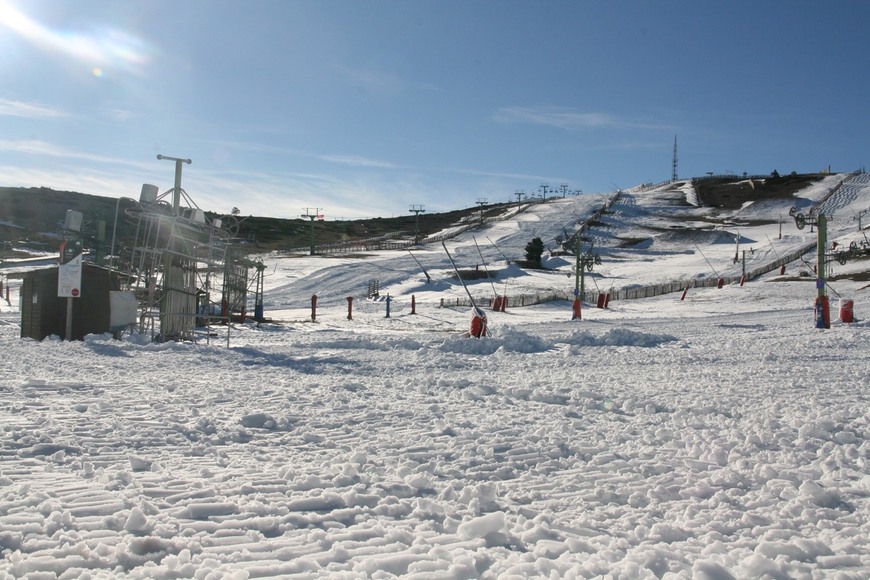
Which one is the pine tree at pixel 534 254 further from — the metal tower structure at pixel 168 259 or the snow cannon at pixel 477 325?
the metal tower structure at pixel 168 259

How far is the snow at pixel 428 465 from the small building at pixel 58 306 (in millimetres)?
3469

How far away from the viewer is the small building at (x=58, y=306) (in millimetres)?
17031

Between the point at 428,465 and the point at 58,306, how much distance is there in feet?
47.9

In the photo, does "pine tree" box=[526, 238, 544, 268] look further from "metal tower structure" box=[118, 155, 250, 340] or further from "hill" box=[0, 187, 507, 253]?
"metal tower structure" box=[118, 155, 250, 340]

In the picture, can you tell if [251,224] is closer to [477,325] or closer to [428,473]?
[477,325]

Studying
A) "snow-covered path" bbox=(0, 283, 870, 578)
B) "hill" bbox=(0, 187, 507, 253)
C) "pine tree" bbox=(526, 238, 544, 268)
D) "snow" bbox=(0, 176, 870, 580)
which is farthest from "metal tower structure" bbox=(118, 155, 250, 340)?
"hill" bbox=(0, 187, 507, 253)

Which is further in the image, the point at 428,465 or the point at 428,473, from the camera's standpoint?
the point at 428,465

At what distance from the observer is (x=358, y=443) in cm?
659

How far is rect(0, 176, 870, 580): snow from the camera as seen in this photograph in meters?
4.01

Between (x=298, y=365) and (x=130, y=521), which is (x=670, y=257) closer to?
(x=298, y=365)

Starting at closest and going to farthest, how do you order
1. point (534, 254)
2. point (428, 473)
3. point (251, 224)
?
point (428, 473) → point (534, 254) → point (251, 224)

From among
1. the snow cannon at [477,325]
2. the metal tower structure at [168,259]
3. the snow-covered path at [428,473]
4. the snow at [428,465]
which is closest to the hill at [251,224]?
the metal tower structure at [168,259]

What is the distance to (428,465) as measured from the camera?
579 cm

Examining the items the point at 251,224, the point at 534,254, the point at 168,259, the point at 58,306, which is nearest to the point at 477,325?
the point at 168,259
